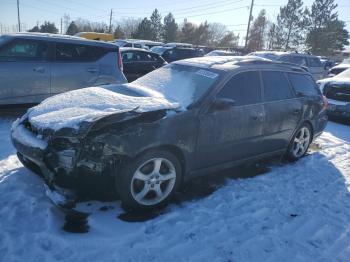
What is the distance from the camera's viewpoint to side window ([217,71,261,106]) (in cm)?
431

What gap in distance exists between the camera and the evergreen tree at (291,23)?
56019 millimetres

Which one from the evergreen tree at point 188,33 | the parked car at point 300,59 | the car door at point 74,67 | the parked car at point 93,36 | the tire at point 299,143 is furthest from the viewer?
the evergreen tree at point 188,33

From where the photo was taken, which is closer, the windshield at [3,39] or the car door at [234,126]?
the car door at [234,126]

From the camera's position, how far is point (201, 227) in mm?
3490

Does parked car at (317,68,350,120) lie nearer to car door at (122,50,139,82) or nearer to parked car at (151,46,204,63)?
car door at (122,50,139,82)

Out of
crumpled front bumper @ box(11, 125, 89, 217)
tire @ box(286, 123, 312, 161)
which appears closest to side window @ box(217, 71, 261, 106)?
tire @ box(286, 123, 312, 161)

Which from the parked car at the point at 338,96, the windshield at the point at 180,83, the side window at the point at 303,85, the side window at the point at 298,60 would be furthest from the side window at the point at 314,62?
the windshield at the point at 180,83

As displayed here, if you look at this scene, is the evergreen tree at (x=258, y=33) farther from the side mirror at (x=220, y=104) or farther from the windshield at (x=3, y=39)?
the side mirror at (x=220, y=104)

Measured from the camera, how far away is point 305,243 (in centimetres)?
341

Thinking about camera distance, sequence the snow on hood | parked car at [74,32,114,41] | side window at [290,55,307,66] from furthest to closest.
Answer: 1. parked car at [74,32,114,41]
2. side window at [290,55,307,66]
3. the snow on hood

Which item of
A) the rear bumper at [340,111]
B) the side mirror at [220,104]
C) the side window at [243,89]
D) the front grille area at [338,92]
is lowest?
the rear bumper at [340,111]

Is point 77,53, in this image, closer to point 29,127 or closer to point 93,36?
point 29,127

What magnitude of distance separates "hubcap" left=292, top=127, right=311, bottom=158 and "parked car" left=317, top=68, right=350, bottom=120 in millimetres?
4019

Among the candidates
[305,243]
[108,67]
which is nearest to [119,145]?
[305,243]
